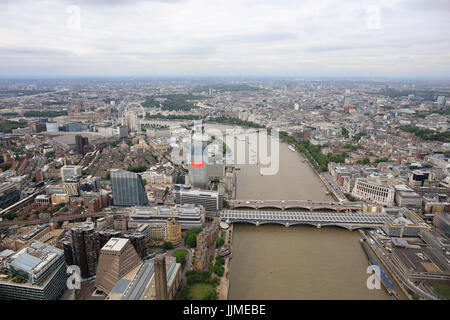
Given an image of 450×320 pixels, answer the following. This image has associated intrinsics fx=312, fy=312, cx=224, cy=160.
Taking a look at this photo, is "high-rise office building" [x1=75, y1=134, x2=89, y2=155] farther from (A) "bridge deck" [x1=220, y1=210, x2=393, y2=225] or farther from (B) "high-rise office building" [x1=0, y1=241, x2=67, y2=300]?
(B) "high-rise office building" [x1=0, y1=241, x2=67, y2=300]

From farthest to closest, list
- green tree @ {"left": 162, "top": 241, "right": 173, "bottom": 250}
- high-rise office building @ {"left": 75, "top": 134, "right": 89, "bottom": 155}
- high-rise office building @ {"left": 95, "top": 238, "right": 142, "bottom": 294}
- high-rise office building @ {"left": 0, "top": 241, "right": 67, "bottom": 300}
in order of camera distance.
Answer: high-rise office building @ {"left": 75, "top": 134, "right": 89, "bottom": 155}, green tree @ {"left": 162, "top": 241, "right": 173, "bottom": 250}, high-rise office building @ {"left": 95, "top": 238, "right": 142, "bottom": 294}, high-rise office building @ {"left": 0, "top": 241, "right": 67, "bottom": 300}

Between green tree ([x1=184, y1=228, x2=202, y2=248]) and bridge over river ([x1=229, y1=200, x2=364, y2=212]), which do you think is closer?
green tree ([x1=184, y1=228, x2=202, y2=248])

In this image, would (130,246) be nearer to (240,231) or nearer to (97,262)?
Answer: (97,262)

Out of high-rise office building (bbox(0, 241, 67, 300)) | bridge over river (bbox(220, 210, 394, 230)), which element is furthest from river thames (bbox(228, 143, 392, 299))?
high-rise office building (bbox(0, 241, 67, 300))

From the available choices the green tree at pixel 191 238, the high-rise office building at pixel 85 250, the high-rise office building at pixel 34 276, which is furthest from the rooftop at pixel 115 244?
the green tree at pixel 191 238

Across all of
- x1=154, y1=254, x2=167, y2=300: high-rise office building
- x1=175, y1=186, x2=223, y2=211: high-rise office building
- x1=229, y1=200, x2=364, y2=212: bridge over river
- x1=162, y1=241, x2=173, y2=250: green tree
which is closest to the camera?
x1=154, y1=254, x2=167, y2=300: high-rise office building
